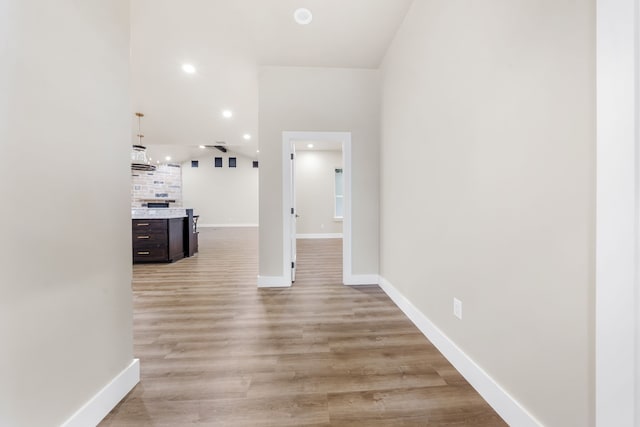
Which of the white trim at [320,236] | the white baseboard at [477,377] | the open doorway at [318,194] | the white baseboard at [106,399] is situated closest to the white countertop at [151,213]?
the white baseboard at [106,399]

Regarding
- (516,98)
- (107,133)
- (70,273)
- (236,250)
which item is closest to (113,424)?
(70,273)

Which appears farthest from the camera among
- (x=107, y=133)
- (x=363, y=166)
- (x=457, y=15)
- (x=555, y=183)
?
(x=363, y=166)

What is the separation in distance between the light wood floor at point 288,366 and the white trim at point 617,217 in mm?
665

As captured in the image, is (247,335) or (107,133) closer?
(107,133)

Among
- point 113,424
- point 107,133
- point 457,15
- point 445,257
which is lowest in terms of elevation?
point 113,424

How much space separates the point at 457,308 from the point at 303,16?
2.89 metres

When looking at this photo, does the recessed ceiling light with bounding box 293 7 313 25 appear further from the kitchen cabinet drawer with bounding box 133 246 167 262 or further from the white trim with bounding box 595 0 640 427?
the kitchen cabinet drawer with bounding box 133 246 167 262

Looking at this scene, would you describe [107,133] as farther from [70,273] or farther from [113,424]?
[113,424]

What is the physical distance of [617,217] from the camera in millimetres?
817

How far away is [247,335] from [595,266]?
2.20m

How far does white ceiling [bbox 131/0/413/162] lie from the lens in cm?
240

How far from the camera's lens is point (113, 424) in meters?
1.28

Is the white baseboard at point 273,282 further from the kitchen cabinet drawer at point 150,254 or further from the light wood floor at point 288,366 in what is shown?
the kitchen cabinet drawer at point 150,254

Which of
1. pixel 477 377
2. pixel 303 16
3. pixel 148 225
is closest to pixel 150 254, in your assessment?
pixel 148 225
